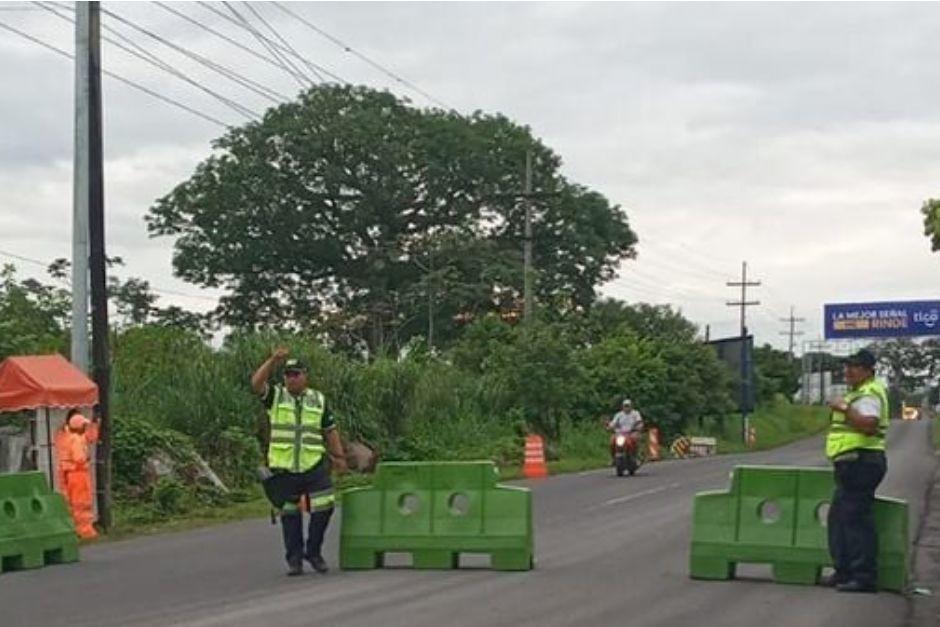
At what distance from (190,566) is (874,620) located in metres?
6.60

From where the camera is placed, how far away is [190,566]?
1443 centimetres

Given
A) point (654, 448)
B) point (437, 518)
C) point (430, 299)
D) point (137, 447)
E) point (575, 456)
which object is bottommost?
point (654, 448)

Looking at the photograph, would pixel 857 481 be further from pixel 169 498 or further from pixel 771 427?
pixel 771 427

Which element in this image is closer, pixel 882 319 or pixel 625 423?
pixel 625 423

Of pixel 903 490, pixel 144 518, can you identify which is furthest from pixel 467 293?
pixel 144 518

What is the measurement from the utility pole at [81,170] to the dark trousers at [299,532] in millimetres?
8402

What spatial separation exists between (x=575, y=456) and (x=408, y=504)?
107ft

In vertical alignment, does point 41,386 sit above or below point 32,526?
above

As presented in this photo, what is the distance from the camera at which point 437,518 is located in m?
13.6

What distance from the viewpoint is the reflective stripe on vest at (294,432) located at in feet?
42.6

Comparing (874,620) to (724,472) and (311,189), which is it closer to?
(724,472)

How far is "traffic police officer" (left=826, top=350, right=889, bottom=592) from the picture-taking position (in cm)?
1197

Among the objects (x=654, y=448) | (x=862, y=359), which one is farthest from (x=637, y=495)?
(x=654, y=448)

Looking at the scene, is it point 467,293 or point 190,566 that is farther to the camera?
point 467,293
